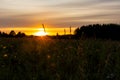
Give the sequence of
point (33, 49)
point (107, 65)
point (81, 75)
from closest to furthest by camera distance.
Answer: point (81, 75) < point (107, 65) < point (33, 49)

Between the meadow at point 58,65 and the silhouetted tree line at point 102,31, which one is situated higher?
the silhouetted tree line at point 102,31

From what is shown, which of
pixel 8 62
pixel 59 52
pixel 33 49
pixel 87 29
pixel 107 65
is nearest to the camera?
pixel 107 65

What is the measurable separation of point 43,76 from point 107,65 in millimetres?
1800

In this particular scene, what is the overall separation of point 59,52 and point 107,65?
2354 millimetres

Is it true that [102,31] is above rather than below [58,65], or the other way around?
above

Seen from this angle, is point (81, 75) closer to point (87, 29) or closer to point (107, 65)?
point (107, 65)

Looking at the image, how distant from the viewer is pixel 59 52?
11.8 metres

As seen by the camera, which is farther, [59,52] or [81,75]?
[59,52]

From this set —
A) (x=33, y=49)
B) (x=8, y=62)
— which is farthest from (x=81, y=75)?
(x=33, y=49)

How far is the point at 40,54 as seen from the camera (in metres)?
11.6

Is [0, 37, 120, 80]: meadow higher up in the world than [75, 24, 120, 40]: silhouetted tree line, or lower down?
lower down

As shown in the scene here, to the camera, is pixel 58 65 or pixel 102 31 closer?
pixel 58 65

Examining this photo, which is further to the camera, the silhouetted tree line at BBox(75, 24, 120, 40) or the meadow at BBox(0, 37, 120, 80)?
the silhouetted tree line at BBox(75, 24, 120, 40)

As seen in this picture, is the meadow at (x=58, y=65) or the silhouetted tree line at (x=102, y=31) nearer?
the meadow at (x=58, y=65)
